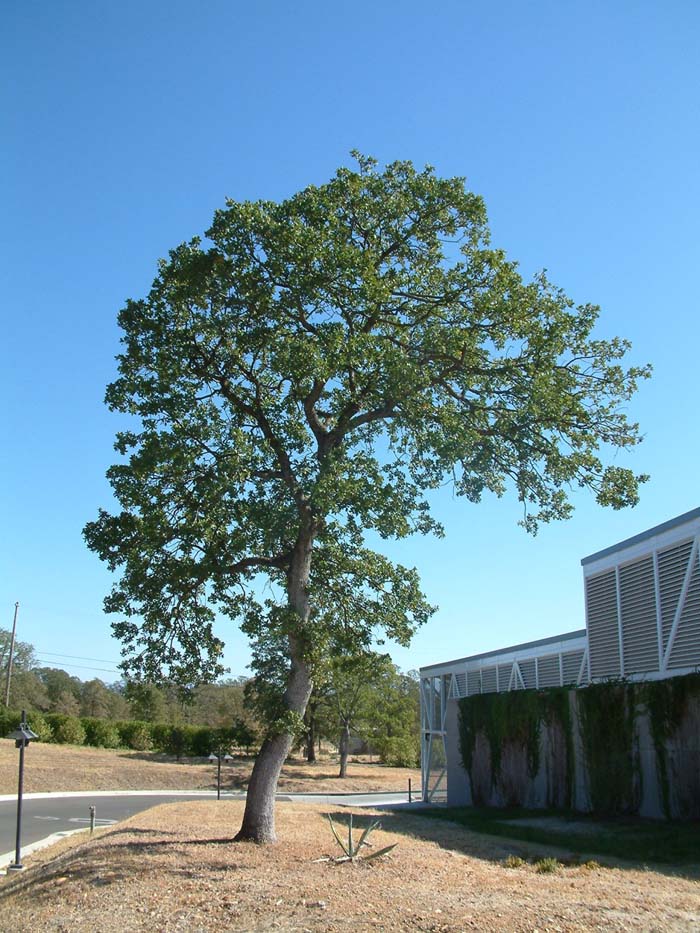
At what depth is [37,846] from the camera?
18078 millimetres

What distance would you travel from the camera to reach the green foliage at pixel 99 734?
50.2 m

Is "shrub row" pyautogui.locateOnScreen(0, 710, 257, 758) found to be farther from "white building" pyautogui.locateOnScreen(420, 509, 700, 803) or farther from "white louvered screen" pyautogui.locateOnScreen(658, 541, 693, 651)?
"white louvered screen" pyautogui.locateOnScreen(658, 541, 693, 651)

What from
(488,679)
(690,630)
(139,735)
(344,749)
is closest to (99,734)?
(139,735)

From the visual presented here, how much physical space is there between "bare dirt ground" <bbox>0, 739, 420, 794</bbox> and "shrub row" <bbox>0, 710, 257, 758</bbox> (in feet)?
4.77

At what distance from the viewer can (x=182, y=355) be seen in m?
12.0

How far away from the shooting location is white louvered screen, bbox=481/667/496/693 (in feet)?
96.1

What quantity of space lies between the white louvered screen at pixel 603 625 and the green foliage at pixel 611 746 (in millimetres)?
1181

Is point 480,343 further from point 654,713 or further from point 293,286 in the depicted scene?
point 654,713

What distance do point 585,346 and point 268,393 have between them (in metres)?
4.80

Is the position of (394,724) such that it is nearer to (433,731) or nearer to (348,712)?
(348,712)

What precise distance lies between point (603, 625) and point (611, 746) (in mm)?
3157

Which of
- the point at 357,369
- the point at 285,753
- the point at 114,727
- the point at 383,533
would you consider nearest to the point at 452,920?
the point at 285,753

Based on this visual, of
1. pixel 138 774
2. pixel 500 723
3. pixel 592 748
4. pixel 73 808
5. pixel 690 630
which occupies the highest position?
pixel 690 630

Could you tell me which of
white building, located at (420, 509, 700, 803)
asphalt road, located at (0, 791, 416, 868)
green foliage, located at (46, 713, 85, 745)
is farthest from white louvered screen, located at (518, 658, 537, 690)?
green foliage, located at (46, 713, 85, 745)
